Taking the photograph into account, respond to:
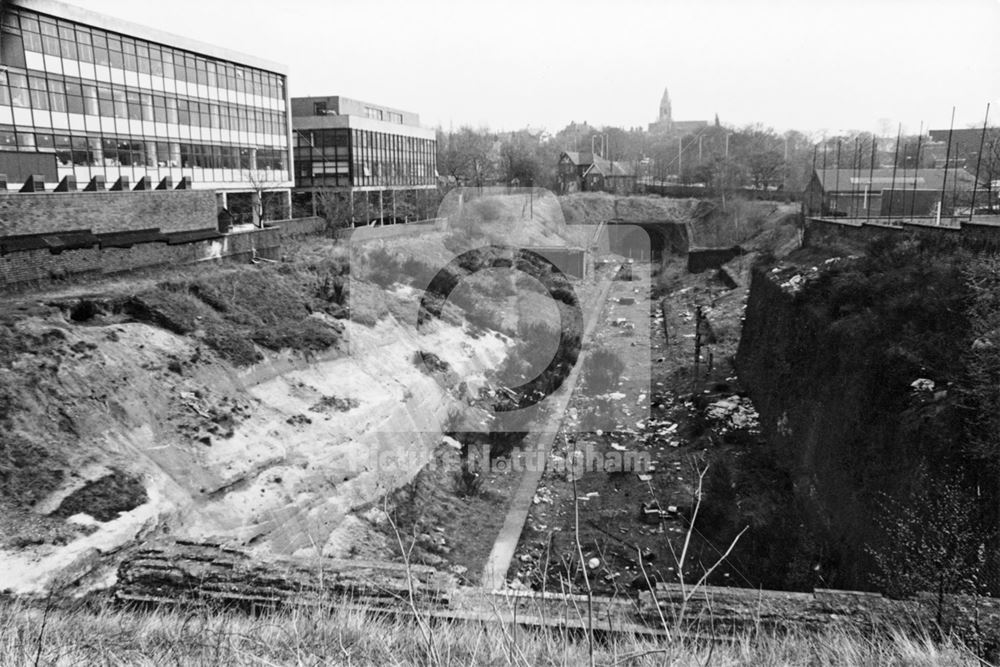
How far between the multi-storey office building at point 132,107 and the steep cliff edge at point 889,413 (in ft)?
60.7

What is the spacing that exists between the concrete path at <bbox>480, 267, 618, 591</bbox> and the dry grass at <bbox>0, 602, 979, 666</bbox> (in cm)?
162

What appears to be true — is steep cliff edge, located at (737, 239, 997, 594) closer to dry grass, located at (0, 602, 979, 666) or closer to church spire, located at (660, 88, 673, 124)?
dry grass, located at (0, 602, 979, 666)

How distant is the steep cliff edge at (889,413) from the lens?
25.8 ft

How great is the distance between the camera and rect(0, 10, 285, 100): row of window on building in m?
16.4

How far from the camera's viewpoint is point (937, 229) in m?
13.6

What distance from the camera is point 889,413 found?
10031 mm

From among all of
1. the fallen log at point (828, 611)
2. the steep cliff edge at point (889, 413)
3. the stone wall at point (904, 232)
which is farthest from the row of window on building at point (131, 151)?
the stone wall at point (904, 232)

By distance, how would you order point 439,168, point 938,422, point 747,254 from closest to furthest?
point 938,422, point 747,254, point 439,168

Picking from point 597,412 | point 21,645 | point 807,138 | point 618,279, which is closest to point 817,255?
point 597,412

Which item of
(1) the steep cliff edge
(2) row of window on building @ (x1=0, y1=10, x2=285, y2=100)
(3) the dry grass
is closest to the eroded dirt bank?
(3) the dry grass

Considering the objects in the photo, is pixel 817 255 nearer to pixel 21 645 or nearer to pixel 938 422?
pixel 938 422

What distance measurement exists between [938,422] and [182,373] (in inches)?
465

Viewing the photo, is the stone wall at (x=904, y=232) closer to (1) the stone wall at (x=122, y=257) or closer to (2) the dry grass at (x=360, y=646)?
(2) the dry grass at (x=360, y=646)

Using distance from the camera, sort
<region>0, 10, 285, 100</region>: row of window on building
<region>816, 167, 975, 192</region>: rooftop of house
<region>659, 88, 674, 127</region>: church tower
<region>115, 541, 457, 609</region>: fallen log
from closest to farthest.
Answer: <region>115, 541, 457, 609</region>: fallen log < <region>0, 10, 285, 100</region>: row of window on building < <region>816, 167, 975, 192</region>: rooftop of house < <region>659, 88, 674, 127</region>: church tower
